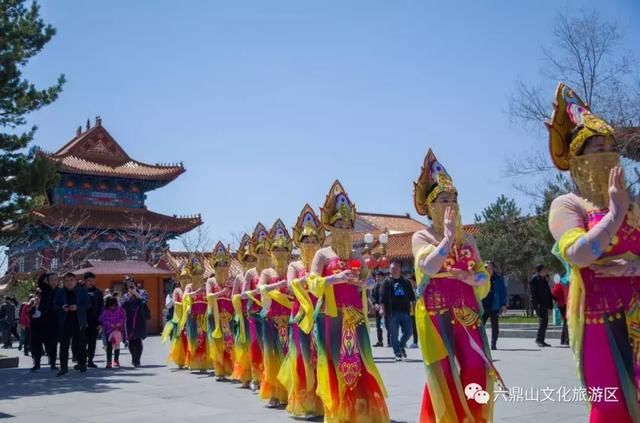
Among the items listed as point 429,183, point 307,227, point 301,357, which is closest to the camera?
point 429,183

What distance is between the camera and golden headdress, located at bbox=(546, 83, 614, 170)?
160 inches

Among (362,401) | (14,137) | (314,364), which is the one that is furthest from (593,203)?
(14,137)

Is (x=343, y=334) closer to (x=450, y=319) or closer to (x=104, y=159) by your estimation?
(x=450, y=319)

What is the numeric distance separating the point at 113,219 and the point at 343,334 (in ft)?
115

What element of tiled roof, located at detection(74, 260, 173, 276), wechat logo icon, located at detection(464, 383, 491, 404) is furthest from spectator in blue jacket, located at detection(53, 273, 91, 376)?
tiled roof, located at detection(74, 260, 173, 276)

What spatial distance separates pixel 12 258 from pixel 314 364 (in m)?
36.4

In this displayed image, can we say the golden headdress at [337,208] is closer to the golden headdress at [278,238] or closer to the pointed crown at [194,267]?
the golden headdress at [278,238]

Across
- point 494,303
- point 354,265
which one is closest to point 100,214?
point 494,303

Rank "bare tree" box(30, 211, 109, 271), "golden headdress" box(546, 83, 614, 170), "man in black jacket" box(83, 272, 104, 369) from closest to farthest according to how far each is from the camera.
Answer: "golden headdress" box(546, 83, 614, 170), "man in black jacket" box(83, 272, 104, 369), "bare tree" box(30, 211, 109, 271)

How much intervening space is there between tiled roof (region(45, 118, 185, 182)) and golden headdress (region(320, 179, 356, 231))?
35.0m

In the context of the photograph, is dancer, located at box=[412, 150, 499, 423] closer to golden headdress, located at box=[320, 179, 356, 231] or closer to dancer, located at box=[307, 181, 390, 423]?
dancer, located at box=[307, 181, 390, 423]

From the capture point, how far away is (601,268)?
148 inches

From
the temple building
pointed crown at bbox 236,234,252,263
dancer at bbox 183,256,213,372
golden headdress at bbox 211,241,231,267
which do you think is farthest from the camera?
the temple building

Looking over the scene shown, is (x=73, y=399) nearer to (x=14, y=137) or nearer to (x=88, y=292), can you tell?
(x=88, y=292)
